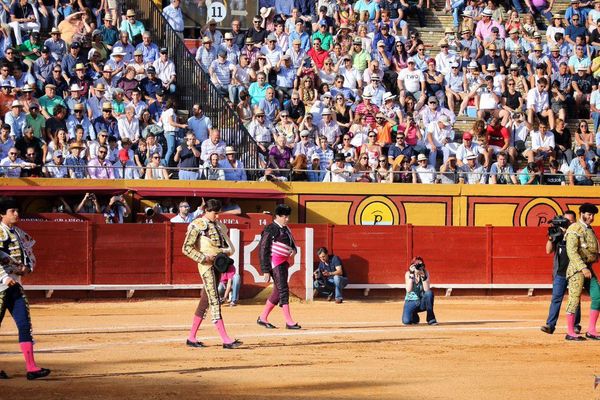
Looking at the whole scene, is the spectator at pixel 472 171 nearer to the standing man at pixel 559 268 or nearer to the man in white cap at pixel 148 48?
the man in white cap at pixel 148 48

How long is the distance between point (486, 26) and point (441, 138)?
416 centimetres

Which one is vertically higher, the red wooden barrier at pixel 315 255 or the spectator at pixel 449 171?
the spectator at pixel 449 171

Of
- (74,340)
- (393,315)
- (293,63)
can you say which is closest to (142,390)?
(74,340)

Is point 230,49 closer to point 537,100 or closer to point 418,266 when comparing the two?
point 537,100

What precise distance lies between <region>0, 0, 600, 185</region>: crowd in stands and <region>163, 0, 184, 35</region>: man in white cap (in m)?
0.03

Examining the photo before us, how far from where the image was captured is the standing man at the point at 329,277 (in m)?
20.6

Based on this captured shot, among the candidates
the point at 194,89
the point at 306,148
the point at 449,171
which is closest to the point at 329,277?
the point at 306,148

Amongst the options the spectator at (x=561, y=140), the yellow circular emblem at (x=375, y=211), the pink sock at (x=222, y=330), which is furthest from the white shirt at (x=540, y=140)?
the pink sock at (x=222, y=330)

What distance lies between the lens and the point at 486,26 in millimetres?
25578

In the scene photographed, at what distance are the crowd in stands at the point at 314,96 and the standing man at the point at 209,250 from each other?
296 inches

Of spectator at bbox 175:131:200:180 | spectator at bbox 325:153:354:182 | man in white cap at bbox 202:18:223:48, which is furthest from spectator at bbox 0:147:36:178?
spectator at bbox 325:153:354:182

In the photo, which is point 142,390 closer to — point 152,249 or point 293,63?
point 152,249

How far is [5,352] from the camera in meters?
12.5

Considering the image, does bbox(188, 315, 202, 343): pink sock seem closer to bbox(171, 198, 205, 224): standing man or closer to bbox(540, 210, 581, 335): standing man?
bbox(540, 210, 581, 335): standing man
